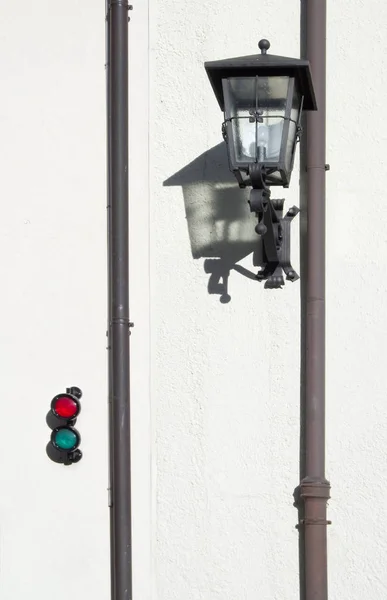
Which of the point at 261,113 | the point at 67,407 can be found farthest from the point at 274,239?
the point at 67,407

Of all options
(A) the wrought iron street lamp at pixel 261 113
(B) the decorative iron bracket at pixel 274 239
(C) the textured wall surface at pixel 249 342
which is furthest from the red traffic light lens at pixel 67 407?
(A) the wrought iron street lamp at pixel 261 113

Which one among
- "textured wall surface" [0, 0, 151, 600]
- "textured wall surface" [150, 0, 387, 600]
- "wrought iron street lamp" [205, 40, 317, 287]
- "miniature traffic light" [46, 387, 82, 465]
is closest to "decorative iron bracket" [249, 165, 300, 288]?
"wrought iron street lamp" [205, 40, 317, 287]

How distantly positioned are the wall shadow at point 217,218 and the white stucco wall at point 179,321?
0.01 meters

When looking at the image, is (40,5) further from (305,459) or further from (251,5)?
(305,459)

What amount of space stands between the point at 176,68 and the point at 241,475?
198 cm

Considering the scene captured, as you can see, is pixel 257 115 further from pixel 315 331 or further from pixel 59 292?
pixel 59 292

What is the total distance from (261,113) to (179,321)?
1.18m

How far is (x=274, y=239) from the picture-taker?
480 centimetres

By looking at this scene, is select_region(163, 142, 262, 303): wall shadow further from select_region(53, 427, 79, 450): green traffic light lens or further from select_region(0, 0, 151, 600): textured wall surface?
select_region(53, 427, 79, 450): green traffic light lens

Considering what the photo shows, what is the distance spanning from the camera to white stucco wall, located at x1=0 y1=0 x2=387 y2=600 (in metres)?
5.01

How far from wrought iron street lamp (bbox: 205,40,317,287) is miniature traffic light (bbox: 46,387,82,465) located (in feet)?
4.19

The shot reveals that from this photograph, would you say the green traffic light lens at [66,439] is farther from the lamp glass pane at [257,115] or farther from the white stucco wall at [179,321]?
the lamp glass pane at [257,115]

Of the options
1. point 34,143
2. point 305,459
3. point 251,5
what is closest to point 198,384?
point 305,459
